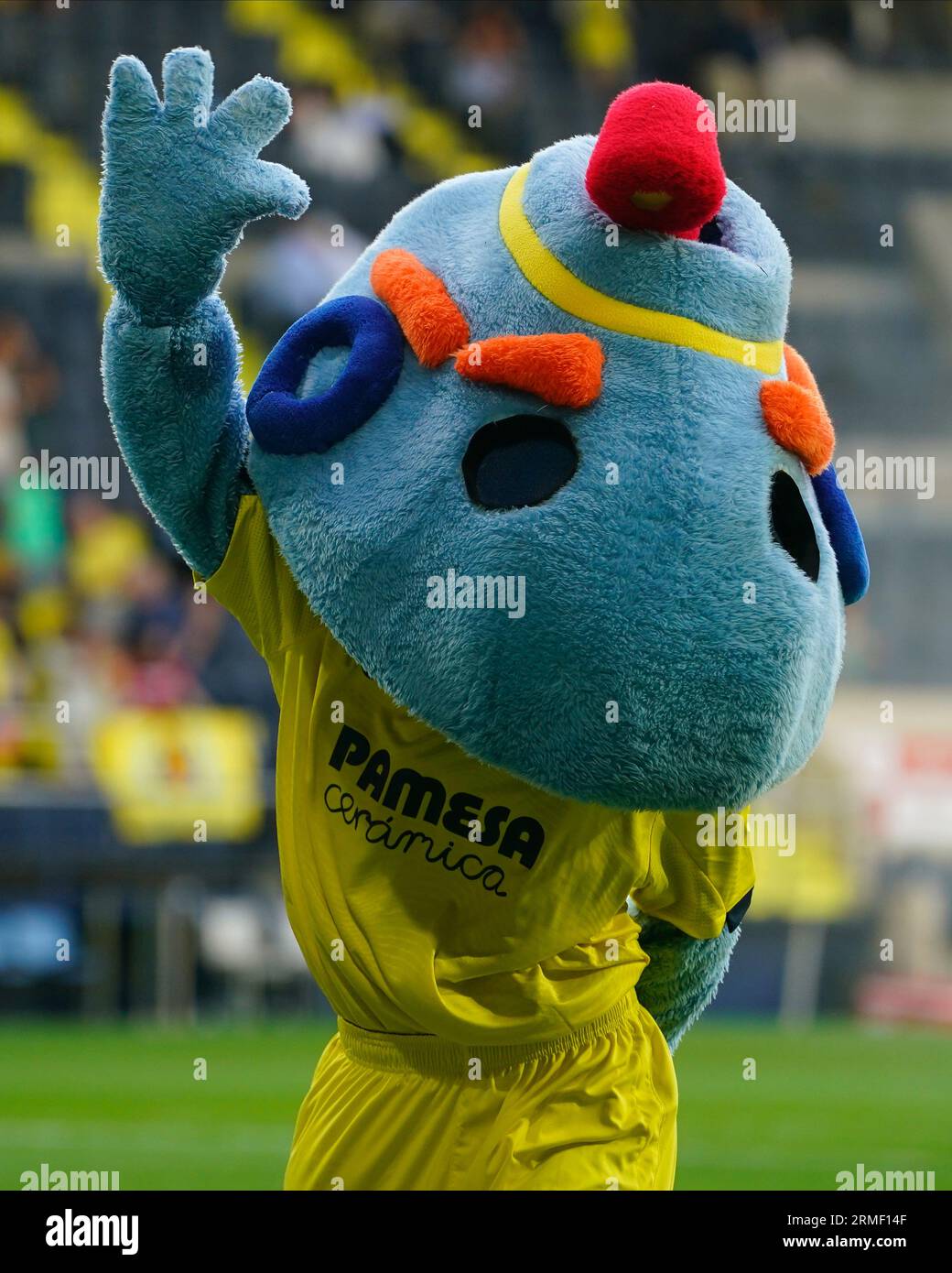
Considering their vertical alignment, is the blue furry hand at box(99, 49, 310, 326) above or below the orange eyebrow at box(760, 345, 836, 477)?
above

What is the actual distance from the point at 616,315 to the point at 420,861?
664mm

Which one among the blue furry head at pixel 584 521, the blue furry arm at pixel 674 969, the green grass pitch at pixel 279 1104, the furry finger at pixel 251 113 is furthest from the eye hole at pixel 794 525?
the green grass pitch at pixel 279 1104

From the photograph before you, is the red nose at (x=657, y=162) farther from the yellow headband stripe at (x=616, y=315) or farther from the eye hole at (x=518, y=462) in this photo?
the eye hole at (x=518, y=462)

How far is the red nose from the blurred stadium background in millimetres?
3761

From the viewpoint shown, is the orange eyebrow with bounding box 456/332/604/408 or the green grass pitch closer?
the orange eyebrow with bounding box 456/332/604/408

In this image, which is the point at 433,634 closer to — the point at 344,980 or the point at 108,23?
the point at 344,980

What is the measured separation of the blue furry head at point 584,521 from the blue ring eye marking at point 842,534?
4 centimetres

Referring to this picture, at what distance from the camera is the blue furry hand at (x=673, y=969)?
8.21 ft

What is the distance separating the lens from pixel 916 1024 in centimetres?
982

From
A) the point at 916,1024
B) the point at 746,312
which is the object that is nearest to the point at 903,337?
the point at 916,1024

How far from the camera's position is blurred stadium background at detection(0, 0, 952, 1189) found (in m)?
7.05

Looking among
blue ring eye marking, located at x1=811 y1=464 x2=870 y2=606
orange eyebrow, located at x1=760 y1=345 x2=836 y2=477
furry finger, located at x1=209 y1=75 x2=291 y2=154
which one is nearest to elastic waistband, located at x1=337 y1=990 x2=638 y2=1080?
blue ring eye marking, located at x1=811 y1=464 x2=870 y2=606

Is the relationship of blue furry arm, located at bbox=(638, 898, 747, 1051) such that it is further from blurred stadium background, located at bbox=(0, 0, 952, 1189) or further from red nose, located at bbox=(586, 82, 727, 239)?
blurred stadium background, located at bbox=(0, 0, 952, 1189)

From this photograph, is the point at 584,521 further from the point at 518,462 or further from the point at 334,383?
the point at 334,383
